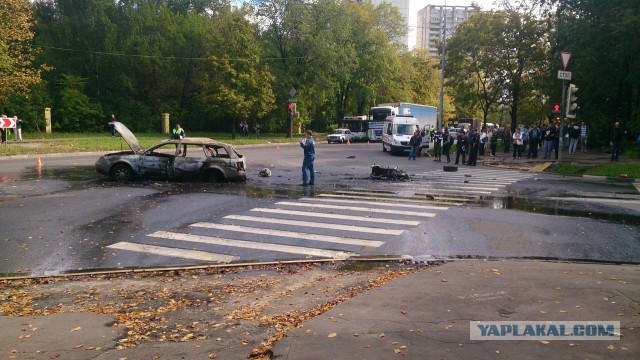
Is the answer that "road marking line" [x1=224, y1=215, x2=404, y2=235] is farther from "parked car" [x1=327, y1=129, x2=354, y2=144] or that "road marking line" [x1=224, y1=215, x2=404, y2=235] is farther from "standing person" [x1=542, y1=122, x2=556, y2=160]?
"parked car" [x1=327, y1=129, x2=354, y2=144]

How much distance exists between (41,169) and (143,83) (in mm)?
41698

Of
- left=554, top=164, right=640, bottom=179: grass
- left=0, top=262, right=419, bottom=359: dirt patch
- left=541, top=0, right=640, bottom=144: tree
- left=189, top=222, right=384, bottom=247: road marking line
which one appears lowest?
left=0, top=262, right=419, bottom=359: dirt patch

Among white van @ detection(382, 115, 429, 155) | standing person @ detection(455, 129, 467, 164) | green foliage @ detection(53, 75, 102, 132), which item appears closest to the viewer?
standing person @ detection(455, 129, 467, 164)

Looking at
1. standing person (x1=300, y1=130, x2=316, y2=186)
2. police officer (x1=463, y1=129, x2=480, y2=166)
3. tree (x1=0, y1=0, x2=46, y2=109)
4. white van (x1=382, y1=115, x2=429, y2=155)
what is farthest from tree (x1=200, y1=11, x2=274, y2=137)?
standing person (x1=300, y1=130, x2=316, y2=186)

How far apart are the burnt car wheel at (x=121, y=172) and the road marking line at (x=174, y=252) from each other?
26.6 feet

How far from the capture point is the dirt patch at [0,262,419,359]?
4.97 meters

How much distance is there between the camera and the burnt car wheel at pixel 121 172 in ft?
55.4

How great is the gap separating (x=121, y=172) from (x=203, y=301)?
1189 cm

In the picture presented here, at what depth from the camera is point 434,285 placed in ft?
22.2

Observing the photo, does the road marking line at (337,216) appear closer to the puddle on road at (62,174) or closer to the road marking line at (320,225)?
the road marking line at (320,225)

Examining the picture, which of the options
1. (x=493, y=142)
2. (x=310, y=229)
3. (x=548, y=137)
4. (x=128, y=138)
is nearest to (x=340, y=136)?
(x=493, y=142)

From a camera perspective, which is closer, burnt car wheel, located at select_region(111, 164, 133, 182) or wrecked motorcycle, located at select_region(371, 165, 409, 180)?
burnt car wheel, located at select_region(111, 164, 133, 182)

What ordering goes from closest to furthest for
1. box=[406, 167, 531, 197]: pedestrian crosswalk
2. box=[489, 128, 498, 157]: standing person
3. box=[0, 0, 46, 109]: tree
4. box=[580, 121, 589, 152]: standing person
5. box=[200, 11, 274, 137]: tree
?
box=[406, 167, 531, 197]: pedestrian crosswalk → box=[0, 0, 46, 109]: tree → box=[489, 128, 498, 157]: standing person → box=[580, 121, 589, 152]: standing person → box=[200, 11, 274, 137]: tree

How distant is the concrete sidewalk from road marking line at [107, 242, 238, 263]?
10.5ft
